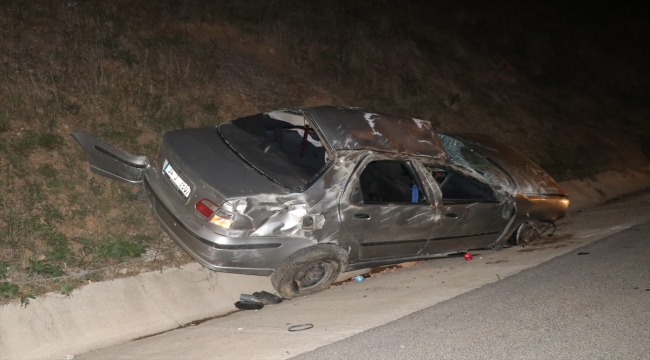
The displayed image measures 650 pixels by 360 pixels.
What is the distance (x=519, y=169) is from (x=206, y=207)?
416 centimetres

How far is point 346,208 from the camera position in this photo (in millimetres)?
5043

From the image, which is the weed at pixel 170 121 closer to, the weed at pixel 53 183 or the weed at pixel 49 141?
the weed at pixel 49 141

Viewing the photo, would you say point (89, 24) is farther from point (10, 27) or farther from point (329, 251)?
point (329, 251)

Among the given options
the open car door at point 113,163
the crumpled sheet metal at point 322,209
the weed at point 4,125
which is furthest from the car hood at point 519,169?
the weed at point 4,125

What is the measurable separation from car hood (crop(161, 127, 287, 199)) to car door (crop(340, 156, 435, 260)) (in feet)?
2.40

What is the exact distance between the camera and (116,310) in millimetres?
4789

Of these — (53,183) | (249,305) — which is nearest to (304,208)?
(249,305)

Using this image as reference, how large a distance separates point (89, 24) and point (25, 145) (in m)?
3.10

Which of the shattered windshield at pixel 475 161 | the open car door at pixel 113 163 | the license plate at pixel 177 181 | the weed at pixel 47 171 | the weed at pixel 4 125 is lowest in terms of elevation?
the weed at pixel 47 171

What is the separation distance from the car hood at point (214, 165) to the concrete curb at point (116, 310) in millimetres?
1121

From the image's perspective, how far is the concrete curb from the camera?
4.33 metres

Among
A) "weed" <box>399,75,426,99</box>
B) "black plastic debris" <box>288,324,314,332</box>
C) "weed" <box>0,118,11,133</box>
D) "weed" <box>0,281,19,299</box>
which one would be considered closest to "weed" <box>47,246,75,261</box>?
"weed" <box>0,281,19,299</box>

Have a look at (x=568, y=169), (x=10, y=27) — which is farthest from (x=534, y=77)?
(x=10, y=27)

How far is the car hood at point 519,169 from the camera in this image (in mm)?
6770
